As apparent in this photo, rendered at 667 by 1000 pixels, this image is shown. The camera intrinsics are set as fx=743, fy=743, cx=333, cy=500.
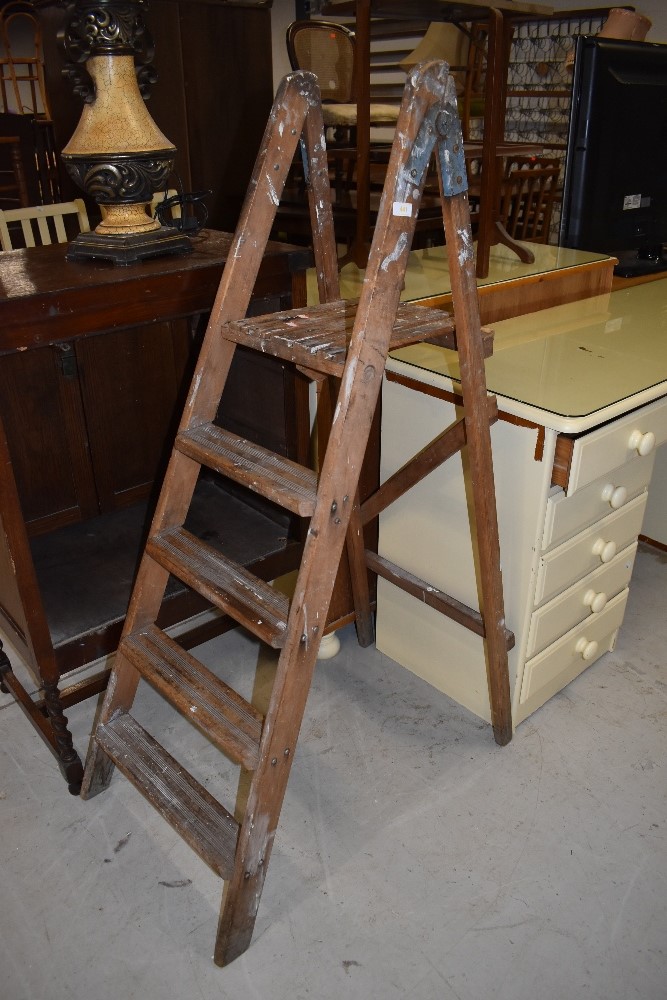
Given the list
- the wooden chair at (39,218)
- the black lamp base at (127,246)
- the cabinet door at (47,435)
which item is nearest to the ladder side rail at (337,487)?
the black lamp base at (127,246)

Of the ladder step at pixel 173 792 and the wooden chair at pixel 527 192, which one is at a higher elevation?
the wooden chair at pixel 527 192

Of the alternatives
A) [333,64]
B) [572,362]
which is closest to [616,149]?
[572,362]

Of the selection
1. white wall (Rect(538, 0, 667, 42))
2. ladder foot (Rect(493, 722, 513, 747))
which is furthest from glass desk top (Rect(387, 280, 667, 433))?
white wall (Rect(538, 0, 667, 42))

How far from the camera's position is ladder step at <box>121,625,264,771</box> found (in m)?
1.13

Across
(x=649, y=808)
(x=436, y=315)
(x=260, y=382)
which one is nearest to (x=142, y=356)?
(x=260, y=382)

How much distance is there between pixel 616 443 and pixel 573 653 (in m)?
0.56

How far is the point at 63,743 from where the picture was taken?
1453 mm

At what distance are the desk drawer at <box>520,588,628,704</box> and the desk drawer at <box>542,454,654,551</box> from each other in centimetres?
28

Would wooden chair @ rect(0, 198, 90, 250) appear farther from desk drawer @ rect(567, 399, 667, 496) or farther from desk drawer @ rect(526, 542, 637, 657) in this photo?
desk drawer @ rect(526, 542, 637, 657)

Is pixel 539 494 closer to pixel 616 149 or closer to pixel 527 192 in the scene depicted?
pixel 616 149

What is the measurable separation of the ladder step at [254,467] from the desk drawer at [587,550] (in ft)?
1.97

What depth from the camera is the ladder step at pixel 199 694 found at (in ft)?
3.72

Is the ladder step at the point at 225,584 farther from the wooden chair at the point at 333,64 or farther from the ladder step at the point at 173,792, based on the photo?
the wooden chair at the point at 333,64

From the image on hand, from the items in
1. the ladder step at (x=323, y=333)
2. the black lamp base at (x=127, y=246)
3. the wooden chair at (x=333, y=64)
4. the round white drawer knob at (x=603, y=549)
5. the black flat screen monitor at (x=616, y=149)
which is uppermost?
the wooden chair at (x=333, y=64)
